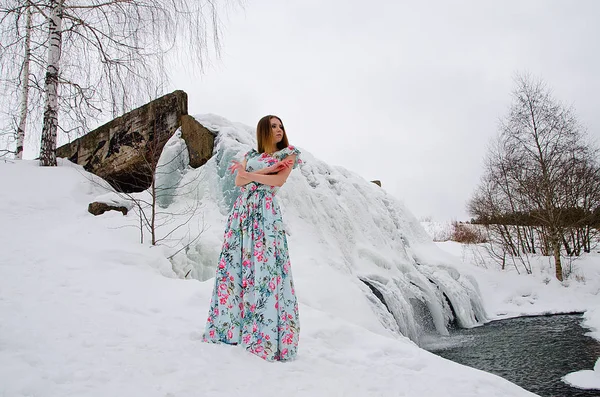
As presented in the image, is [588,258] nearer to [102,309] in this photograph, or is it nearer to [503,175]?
[503,175]

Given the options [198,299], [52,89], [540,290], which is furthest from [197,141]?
[540,290]

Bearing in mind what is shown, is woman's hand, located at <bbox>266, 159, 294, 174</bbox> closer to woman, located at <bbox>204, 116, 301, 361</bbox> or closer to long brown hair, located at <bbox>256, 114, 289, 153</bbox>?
woman, located at <bbox>204, 116, 301, 361</bbox>

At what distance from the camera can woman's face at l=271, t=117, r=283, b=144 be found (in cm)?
292

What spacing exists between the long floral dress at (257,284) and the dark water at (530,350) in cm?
254

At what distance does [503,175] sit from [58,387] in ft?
42.2

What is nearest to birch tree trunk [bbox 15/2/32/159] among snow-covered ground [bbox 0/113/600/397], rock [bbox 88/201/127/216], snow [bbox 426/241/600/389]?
snow-covered ground [bbox 0/113/600/397]

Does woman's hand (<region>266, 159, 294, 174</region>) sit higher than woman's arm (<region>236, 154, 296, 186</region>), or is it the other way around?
woman's hand (<region>266, 159, 294, 174</region>)

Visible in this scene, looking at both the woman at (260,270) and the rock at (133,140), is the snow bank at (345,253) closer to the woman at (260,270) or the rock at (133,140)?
the rock at (133,140)

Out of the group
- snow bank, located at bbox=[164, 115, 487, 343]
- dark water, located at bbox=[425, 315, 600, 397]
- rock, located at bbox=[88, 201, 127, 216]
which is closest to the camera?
dark water, located at bbox=[425, 315, 600, 397]

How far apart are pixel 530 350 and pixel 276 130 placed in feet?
15.2

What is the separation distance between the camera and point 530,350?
5.16 meters

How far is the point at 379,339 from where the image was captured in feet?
10.6

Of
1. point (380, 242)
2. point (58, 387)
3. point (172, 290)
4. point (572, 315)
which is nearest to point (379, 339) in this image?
point (172, 290)

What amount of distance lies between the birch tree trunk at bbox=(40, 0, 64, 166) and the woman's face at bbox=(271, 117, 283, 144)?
5.96m
